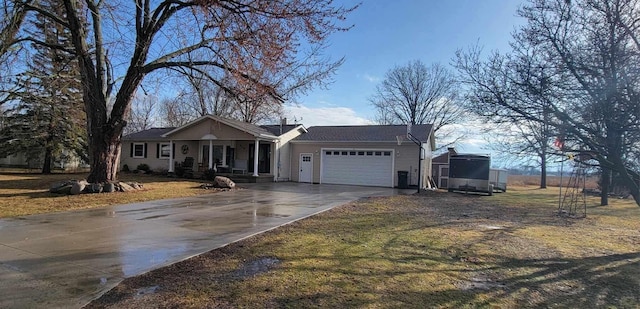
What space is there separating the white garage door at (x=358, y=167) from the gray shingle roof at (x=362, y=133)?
2.44ft

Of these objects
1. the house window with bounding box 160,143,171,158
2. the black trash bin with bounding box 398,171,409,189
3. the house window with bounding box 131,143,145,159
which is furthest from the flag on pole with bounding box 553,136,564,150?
the house window with bounding box 131,143,145,159

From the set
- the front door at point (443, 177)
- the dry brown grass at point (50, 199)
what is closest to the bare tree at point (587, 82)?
the dry brown grass at point (50, 199)

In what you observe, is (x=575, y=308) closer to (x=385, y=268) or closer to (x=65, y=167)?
(x=385, y=268)

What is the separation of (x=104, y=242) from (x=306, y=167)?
1737 centimetres

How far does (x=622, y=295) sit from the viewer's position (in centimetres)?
436

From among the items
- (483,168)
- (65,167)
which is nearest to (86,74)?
(483,168)

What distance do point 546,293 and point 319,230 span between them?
412 centimetres

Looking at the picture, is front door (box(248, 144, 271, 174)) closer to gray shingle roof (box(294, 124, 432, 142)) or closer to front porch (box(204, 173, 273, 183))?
front porch (box(204, 173, 273, 183))

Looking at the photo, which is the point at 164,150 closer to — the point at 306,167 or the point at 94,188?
the point at 306,167

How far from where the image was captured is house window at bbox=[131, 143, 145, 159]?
89.6 feet

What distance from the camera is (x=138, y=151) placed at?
27.5 meters

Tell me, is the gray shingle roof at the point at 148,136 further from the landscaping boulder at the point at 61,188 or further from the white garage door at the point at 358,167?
the landscaping boulder at the point at 61,188

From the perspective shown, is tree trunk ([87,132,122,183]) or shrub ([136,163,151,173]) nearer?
tree trunk ([87,132,122,183])

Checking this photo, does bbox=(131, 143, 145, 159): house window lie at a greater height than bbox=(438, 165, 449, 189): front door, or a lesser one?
greater
